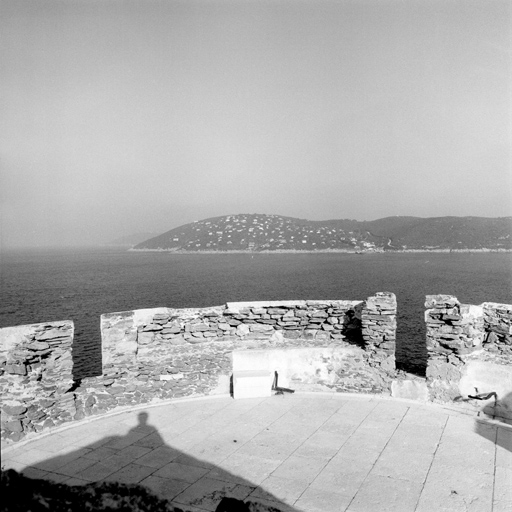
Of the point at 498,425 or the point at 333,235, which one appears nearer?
the point at 498,425

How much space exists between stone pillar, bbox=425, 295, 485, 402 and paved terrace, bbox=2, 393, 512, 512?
430mm

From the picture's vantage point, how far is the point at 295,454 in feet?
20.1

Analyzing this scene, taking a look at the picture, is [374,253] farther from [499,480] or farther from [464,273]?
[499,480]

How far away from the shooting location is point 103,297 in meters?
55.8

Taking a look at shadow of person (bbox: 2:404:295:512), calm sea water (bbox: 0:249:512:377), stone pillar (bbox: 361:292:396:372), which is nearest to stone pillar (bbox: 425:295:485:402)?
stone pillar (bbox: 361:292:396:372)

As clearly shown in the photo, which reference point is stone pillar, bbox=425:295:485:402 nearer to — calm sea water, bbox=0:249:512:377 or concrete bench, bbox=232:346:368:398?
concrete bench, bbox=232:346:368:398

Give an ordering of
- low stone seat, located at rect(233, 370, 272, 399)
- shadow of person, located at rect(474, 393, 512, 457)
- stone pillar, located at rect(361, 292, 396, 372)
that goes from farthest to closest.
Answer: stone pillar, located at rect(361, 292, 396, 372) → low stone seat, located at rect(233, 370, 272, 399) → shadow of person, located at rect(474, 393, 512, 457)

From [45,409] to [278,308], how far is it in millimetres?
4431

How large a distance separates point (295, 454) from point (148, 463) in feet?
6.37

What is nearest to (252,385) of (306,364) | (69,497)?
(306,364)

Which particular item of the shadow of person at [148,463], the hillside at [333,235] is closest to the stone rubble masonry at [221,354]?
the shadow of person at [148,463]

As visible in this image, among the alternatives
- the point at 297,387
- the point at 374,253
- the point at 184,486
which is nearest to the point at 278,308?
the point at 297,387

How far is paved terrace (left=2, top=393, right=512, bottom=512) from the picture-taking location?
5160mm

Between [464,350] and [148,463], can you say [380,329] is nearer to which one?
[464,350]
